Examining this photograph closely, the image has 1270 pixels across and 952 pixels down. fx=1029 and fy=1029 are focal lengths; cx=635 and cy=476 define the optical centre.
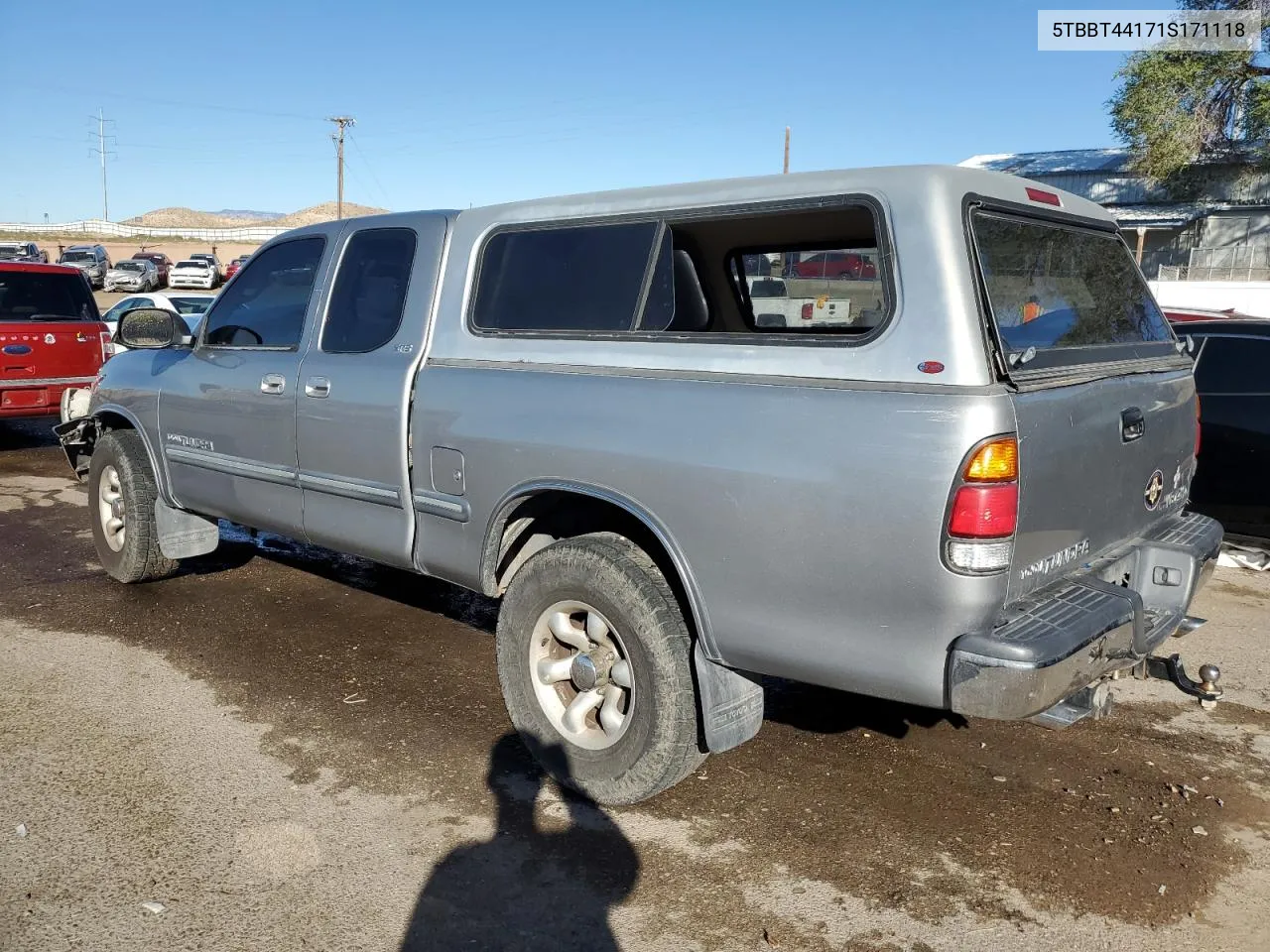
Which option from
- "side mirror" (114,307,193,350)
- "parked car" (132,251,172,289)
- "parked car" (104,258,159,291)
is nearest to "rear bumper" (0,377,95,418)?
"side mirror" (114,307,193,350)

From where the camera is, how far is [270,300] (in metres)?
4.99

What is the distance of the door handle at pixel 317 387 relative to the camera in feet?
14.4

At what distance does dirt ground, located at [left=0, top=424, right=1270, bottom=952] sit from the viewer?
2.92m

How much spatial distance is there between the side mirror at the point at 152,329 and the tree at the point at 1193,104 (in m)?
32.4

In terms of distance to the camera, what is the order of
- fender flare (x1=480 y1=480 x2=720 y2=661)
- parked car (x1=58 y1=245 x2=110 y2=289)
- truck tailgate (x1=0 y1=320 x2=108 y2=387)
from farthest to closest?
parked car (x1=58 y1=245 x2=110 y2=289) < truck tailgate (x1=0 y1=320 x2=108 y2=387) < fender flare (x1=480 y1=480 x2=720 y2=661)

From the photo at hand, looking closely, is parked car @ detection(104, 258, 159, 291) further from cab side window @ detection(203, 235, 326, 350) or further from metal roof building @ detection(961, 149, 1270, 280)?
cab side window @ detection(203, 235, 326, 350)

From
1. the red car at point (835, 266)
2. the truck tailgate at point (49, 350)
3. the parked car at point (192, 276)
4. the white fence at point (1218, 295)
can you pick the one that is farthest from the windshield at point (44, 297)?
the parked car at point (192, 276)

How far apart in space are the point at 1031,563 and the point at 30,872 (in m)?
3.11

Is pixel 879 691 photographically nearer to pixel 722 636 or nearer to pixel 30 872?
pixel 722 636

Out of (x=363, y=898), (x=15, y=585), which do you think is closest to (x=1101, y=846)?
(x=363, y=898)

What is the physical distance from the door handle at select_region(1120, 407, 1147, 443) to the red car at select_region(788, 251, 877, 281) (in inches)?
36.3

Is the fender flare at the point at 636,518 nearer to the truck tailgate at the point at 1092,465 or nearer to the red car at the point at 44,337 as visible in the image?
the truck tailgate at the point at 1092,465

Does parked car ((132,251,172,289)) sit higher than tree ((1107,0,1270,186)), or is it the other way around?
tree ((1107,0,1270,186))

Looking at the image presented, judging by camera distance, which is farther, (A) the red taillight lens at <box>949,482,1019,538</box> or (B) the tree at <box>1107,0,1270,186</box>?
(B) the tree at <box>1107,0,1270,186</box>
